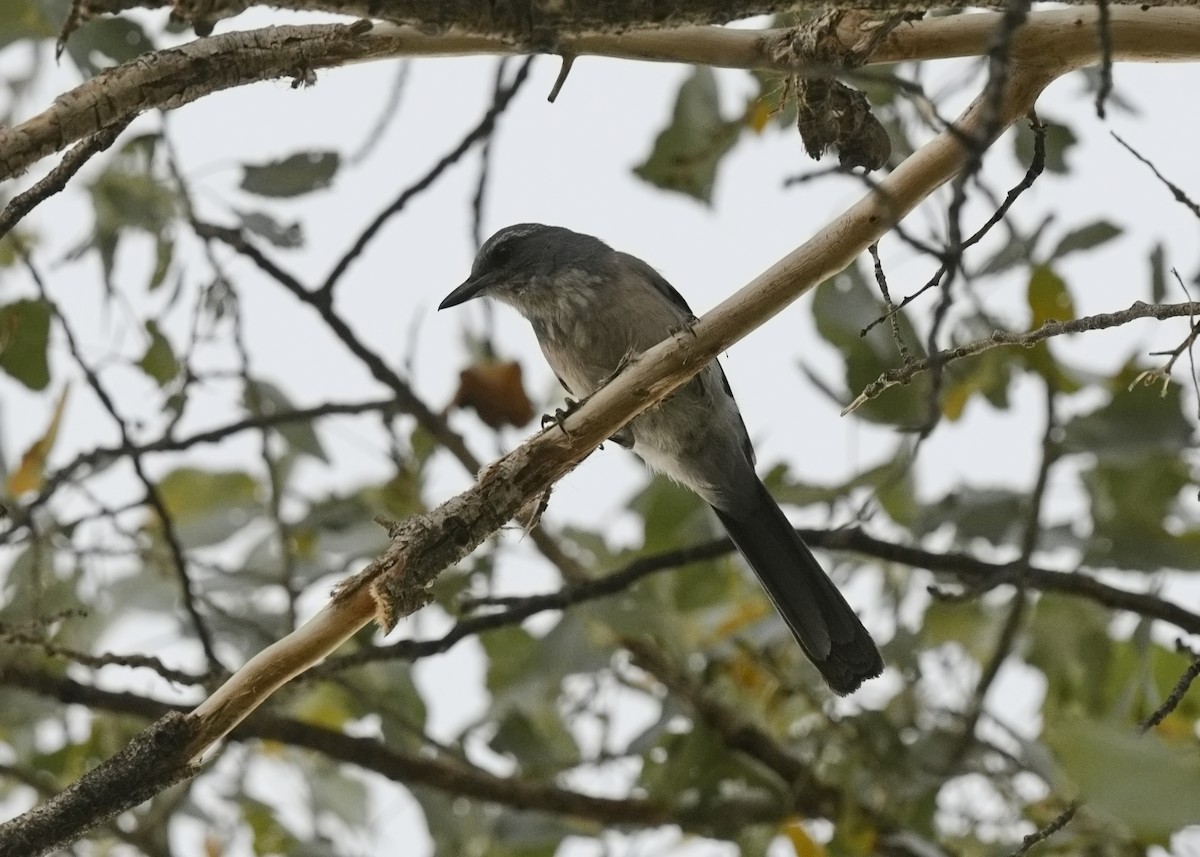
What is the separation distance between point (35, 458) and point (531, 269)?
1.43 meters

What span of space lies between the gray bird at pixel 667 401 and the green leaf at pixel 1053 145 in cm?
94

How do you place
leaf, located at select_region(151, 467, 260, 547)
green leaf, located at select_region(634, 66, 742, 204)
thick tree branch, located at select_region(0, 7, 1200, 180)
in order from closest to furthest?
thick tree branch, located at select_region(0, 7, 1200, 180) → green leaf, located at select_region(634, 66, 742, 204) → leaf, located at select_region(151, 467, 260, 547)

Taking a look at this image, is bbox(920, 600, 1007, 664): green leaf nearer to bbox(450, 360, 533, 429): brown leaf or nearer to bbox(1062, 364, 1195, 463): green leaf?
bbox(1062, 364, 1195, 463): green leaf

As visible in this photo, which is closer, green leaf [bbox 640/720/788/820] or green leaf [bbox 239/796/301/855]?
green leaf [bbox 640/720/788/820]

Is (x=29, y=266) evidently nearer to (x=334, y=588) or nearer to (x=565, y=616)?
(x=334, y=588)

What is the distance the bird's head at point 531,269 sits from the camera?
142 inches

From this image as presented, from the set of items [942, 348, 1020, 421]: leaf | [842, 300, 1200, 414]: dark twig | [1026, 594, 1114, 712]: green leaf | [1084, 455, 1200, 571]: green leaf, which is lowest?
[842, 300, 1200, 414]: dark twig

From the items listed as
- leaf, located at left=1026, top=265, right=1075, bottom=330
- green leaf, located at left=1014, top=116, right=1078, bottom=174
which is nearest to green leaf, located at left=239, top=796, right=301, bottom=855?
leaf, located at left=1026, top=265, right=1075, bottom=330

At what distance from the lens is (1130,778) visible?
1.56 metres

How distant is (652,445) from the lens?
11.4 feet

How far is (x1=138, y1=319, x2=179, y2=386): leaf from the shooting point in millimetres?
2902

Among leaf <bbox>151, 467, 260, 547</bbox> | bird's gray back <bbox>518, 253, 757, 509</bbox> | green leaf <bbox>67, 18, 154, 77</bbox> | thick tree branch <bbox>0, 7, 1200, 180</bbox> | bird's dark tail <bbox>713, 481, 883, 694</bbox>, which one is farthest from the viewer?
leaf <bbox>151, 467, 260, 547</bbox>

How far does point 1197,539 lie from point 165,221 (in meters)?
2.48

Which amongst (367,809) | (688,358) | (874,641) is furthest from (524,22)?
(367,809)
